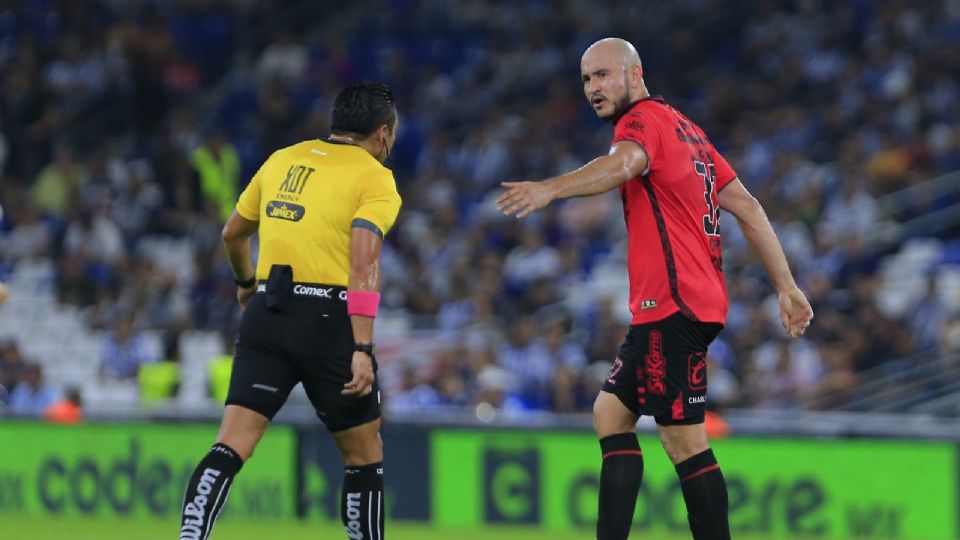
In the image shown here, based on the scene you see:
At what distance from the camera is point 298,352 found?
731 centimetres

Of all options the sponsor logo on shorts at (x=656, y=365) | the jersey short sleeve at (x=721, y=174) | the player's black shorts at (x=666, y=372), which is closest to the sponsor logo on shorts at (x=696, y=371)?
the player's black shorts at (x=666, y=372)

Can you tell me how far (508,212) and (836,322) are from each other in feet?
31.9

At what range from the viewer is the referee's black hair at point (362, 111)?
749 cm

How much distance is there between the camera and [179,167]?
21.0 m

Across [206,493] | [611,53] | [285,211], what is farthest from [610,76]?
[206,493]

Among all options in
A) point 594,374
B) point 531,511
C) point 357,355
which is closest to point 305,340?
point 357,355

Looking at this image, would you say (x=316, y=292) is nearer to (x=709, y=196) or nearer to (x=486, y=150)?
(x=709, y=196)

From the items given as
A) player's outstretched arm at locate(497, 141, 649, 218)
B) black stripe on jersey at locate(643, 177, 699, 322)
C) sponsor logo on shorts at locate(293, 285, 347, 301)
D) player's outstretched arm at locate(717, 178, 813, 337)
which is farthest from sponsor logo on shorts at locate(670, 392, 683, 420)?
sponsor logo on shorts at locate(293, 285, 347, 301)

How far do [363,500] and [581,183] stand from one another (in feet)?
5.92

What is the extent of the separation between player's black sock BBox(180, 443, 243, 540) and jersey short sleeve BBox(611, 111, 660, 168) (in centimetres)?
201

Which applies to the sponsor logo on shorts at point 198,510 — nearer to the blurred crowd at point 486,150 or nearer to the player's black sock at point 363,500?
the player's black sock at point 363,500

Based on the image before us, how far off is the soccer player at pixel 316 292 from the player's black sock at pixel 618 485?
1.01 meters

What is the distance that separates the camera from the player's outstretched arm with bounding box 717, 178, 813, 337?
7465mm

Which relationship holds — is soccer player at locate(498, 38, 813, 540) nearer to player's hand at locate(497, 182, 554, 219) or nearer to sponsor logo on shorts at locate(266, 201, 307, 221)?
player's hand at locate(497, 182, 554, 219)
